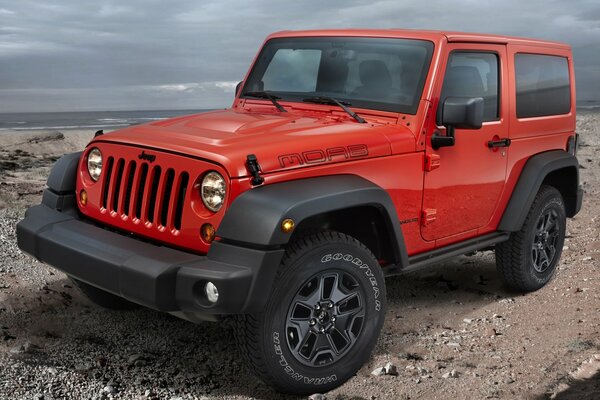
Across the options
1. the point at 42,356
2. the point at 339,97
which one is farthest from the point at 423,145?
the point at 42,356

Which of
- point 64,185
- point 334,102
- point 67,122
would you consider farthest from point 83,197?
point 67,122

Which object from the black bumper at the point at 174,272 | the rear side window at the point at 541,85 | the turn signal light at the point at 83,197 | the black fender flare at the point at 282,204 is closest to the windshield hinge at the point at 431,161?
the black fender flare at the point at 282,204

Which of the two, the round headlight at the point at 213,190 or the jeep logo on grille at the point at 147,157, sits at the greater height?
the jeep logo on grille at the point at 147,157

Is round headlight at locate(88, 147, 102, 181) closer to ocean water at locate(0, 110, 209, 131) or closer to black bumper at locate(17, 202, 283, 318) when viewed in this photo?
black bumper at locate(17, 202, 283, 318)

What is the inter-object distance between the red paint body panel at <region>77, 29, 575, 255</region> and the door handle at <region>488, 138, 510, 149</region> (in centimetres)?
4

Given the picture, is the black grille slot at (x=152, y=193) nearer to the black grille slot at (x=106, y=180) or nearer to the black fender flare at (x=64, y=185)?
the black grille slot at (x=106, y=180)

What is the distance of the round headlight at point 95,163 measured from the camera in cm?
398

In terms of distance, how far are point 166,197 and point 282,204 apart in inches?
27.9

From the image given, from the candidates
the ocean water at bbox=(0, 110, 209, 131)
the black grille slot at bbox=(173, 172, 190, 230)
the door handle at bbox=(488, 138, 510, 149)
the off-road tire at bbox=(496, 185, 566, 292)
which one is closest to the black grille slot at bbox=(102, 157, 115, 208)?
the black grille slot at bbox=(173, 172, 190, 230)

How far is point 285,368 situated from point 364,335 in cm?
53

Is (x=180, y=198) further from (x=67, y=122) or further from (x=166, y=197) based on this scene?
(x=67, y=122)

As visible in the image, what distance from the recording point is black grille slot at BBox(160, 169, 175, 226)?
3.48 metres

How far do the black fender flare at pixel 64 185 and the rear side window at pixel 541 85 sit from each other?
10.2 ft

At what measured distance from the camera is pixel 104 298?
4707 mm
